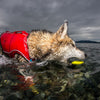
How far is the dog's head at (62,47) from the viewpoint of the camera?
4.76m

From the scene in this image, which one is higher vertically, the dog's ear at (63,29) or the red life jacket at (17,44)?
the dog's ear at (63,29)

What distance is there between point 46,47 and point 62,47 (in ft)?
2.54

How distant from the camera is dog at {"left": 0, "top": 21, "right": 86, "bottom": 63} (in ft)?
15.7

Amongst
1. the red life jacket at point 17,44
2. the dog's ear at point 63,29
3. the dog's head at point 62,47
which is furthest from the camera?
the red life jacket at point 17,44

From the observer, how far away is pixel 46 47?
4.80 meters

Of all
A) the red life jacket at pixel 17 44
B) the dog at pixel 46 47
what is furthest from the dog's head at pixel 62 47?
the red life jacket at pixel 17 44

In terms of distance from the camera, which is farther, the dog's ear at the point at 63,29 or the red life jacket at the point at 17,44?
the red life jacket at the point at 17,44

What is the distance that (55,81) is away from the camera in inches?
131

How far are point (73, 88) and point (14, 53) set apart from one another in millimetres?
3569

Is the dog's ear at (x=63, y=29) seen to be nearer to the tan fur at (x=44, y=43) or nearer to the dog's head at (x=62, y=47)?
the dog's head at (x=62, y=47)

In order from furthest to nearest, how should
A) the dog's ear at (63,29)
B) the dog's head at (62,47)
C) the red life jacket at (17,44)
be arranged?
the red life jacket at (17,44) → the dog's head at (62,47) → the dog's ear at (63,29)

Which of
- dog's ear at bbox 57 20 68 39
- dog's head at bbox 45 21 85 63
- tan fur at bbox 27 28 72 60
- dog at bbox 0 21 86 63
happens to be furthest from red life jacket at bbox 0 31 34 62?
dog's ear at bbox 57 20 68 39

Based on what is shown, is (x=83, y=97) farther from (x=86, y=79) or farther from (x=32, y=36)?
(x=32, y=36)

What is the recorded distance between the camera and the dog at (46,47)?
479 cm
